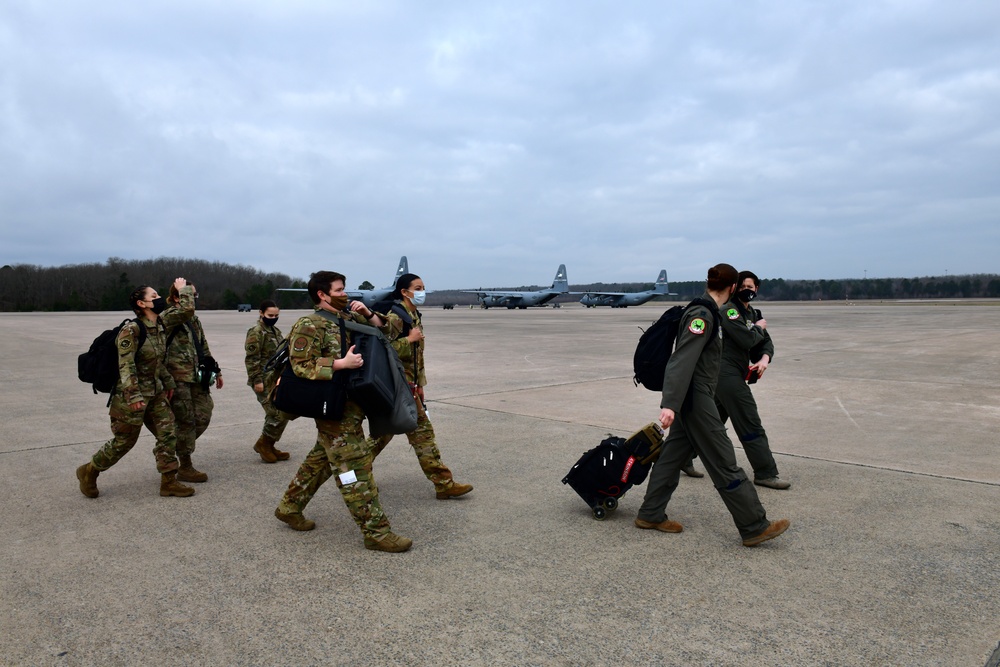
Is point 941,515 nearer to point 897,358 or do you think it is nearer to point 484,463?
point 484,463

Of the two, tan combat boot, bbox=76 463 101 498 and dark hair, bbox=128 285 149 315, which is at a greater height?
dark hair, bbox=128 285 149 315

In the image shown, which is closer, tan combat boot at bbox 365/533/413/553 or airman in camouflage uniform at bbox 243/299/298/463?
tan combat boot at bbox 365/533/413/553

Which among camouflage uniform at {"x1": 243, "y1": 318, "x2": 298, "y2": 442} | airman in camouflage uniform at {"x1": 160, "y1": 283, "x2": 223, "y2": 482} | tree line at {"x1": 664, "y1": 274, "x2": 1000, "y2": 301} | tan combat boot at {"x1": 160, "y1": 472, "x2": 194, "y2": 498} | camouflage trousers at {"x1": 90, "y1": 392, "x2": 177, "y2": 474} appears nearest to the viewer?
camouflage trousers at {"x1": 90, "y1": 392, "x2": 177, "y2": 474}

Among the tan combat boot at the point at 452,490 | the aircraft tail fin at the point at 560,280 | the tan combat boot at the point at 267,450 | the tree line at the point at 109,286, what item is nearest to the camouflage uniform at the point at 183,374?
the tan combat boot at the point at 267,450

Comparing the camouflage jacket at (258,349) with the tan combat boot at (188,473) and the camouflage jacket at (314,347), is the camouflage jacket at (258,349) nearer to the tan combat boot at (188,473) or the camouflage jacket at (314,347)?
the tan combat boot at (188,473)

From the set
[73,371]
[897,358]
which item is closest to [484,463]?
[73,371]

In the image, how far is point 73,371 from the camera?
47.4ft

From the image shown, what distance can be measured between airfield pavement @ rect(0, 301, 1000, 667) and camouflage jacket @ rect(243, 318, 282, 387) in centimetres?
84

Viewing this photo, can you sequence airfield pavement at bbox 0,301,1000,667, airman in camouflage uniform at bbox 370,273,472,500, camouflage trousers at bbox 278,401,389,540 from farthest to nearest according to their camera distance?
airman in camouflage uniform at bbox 370,273,472,500 < camouflage trousers at bbox 278,401,389,540 < airfield pavement at bbox 0,301,1000,667

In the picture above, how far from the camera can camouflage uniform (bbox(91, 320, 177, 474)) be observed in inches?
202

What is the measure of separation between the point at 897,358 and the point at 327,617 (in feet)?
52.1

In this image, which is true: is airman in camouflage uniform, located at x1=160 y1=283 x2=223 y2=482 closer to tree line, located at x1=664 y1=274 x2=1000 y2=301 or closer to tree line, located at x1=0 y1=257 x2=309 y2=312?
tree line, located at x1=0 y1=257 x2=309 y2=312

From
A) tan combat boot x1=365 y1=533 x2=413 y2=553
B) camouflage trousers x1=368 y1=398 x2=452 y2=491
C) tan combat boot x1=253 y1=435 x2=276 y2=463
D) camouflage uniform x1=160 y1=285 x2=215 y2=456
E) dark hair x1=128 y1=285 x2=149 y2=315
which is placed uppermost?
dark hair x1=128 y1=285 x2=149 y2=315

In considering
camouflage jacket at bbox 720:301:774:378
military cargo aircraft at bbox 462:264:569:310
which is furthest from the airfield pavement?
military cargo aircraft at bbox 462:264:569:310
